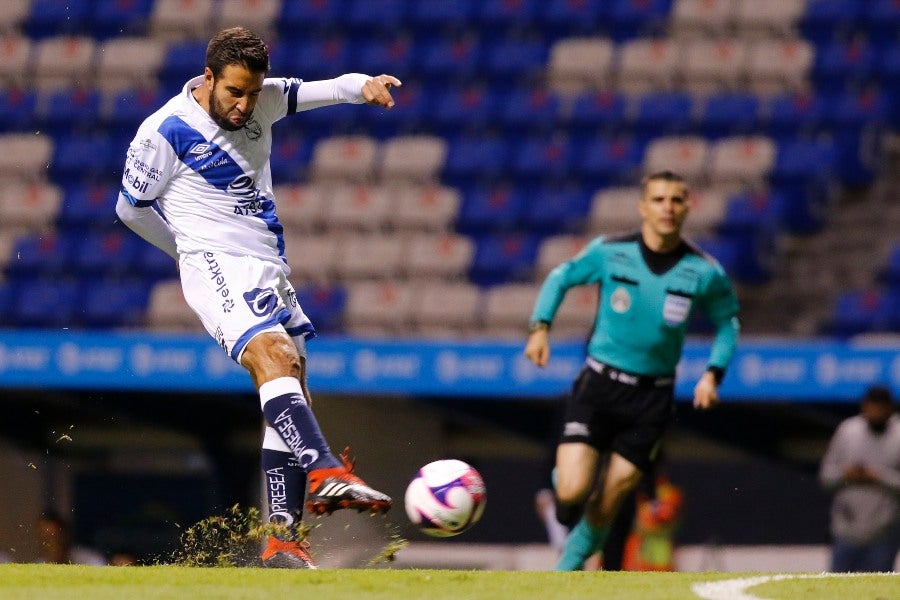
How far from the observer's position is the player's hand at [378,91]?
5582 mm

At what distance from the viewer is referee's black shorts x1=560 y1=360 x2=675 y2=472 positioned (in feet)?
23.4

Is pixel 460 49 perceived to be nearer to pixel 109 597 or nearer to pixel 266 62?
pixel 266 62

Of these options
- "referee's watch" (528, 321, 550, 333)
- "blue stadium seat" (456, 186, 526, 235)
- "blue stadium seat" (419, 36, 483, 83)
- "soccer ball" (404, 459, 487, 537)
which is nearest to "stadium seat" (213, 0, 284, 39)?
"blue stadium seat" (419, 36, 483, 83)

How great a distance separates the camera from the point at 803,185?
1352 centimetres

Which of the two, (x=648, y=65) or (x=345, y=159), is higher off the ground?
(x=648, y=65)

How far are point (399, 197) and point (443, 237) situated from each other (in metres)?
0.79

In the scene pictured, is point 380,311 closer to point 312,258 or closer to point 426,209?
point 312,258

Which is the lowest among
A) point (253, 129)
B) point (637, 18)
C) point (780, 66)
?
point (253, 129)

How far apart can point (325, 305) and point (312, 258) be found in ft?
2.45

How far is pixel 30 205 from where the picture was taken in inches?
577

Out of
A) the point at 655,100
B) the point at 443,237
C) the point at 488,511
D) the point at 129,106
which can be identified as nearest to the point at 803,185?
the point at 655,100

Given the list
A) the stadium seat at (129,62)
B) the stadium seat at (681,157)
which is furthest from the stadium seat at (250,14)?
the stadium seat at (681,157)

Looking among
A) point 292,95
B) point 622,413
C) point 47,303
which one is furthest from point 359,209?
point 292,95

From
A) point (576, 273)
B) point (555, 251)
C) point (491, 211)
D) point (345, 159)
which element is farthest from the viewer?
point (345, 159)
